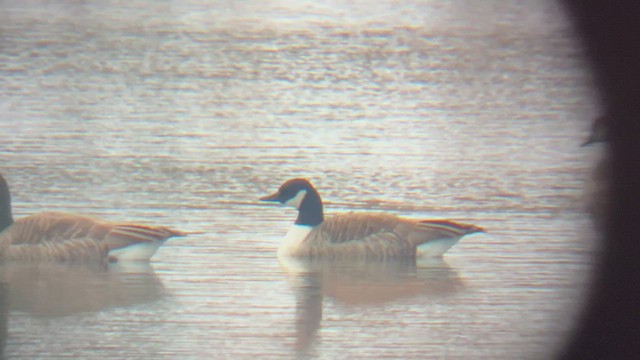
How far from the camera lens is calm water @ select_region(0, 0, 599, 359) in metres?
8.66

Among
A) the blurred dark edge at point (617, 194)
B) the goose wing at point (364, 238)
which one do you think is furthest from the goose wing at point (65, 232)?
the blurred dark edge at point (617, 194)

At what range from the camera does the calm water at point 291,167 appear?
8.66 meters

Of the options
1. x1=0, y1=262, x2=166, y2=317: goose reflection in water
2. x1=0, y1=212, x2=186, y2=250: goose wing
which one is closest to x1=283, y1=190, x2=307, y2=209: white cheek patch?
x1=0, y1=212, x2=186, y2=250: goose wing

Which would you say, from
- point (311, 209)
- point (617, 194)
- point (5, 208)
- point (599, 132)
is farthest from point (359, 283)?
point (599, 132)

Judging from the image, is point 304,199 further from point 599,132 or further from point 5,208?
point 599,132

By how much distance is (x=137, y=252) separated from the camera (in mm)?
10469

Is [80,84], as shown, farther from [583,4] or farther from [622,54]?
[583,4]

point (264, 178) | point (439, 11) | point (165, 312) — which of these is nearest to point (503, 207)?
point (264, 178)

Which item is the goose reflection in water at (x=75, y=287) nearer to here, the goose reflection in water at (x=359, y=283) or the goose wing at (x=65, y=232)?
the goose wing at (x=65, y=232)

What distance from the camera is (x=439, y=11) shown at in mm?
29141

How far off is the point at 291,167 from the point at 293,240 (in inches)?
129

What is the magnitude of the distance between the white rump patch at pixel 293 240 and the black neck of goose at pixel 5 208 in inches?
80.8

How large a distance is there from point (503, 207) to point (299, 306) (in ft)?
12.5

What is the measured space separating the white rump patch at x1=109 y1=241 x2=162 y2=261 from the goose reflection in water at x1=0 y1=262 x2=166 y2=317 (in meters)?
0.06
